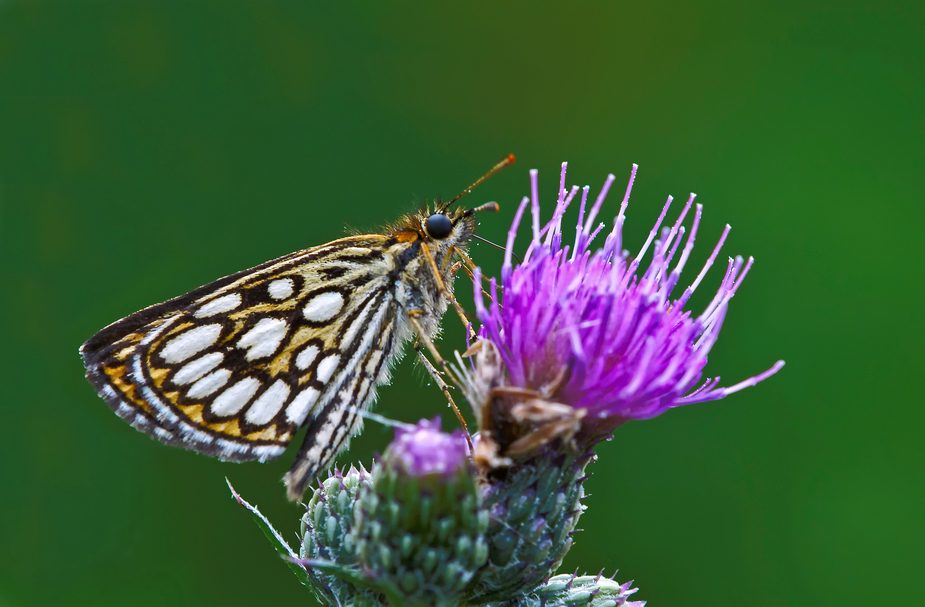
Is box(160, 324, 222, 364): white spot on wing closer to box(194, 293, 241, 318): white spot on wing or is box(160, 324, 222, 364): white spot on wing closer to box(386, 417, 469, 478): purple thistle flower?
box(194, 293, 241, 318): white spot on wing

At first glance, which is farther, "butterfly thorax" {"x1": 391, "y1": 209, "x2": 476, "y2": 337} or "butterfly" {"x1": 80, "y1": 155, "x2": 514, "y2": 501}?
"butterfly thorax" {"x1": 391, "y1": 209, "x2": 476, "y2": 337}

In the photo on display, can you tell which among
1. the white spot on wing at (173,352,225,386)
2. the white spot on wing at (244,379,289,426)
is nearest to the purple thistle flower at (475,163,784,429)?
the white spot on wing at (244,379,289,426)

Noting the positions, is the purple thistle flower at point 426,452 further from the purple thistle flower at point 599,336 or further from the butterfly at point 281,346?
the butterfly at point 281,346

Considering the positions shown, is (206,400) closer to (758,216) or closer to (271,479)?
(271,479)

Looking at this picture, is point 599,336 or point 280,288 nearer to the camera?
point 599,336

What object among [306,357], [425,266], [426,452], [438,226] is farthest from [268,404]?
[426,452]

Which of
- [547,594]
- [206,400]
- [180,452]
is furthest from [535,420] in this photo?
[180,452]

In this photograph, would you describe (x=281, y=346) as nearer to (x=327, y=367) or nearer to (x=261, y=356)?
(x=261, y=356)
